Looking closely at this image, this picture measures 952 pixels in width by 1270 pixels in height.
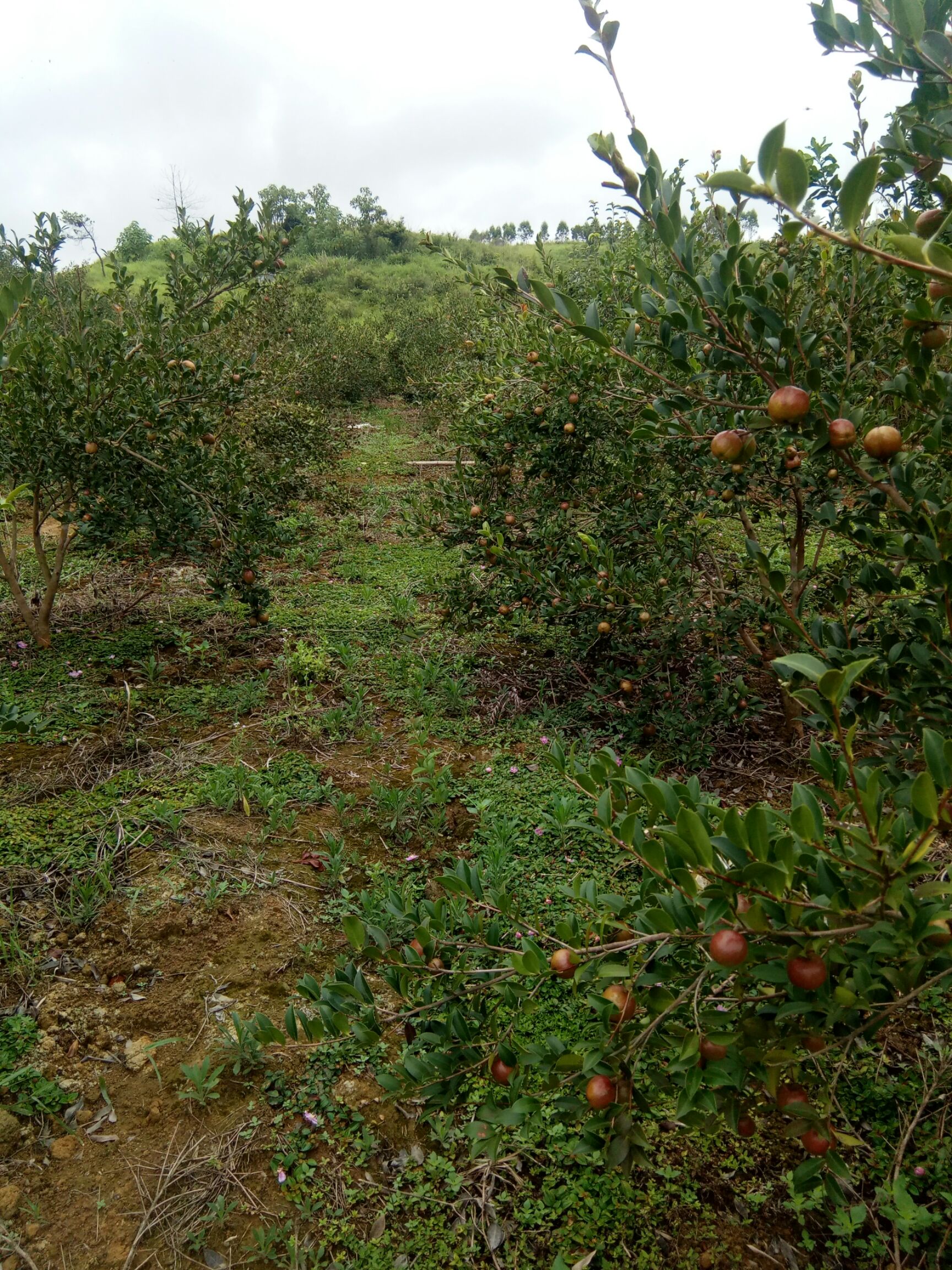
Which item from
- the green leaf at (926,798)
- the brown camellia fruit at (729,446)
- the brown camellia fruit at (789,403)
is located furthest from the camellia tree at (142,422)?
the green leaf at (926,798)

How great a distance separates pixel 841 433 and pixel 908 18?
52 centimetres

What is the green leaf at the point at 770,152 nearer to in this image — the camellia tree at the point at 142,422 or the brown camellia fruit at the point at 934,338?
the brown camellia fruit at the point at 934,338

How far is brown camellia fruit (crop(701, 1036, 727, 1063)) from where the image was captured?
38.5 inches

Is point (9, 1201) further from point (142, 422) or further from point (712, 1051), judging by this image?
point (142, 422)

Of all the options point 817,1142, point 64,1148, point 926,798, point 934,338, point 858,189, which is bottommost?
point 64,1148

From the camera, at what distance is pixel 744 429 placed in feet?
4.73

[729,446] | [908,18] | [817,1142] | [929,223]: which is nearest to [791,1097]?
[817,1142]

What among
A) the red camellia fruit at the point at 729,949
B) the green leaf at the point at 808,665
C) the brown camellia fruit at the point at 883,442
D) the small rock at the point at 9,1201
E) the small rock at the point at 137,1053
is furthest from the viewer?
the small rock at the point at 137,1053

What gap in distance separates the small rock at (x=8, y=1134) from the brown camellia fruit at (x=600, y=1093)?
4.62 ft

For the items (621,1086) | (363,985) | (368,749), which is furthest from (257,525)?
(621,1086)

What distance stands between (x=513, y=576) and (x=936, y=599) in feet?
7.13

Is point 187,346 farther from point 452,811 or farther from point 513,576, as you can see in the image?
point 452,811

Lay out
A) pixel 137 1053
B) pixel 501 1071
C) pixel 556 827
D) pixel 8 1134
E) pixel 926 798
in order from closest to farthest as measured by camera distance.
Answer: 1. pixel 926 798
2. pixel 501 1071
3. pixel 8 1134
4. pixel 137 1053
5. pixel 556 827

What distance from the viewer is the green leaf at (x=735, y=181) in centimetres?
80
